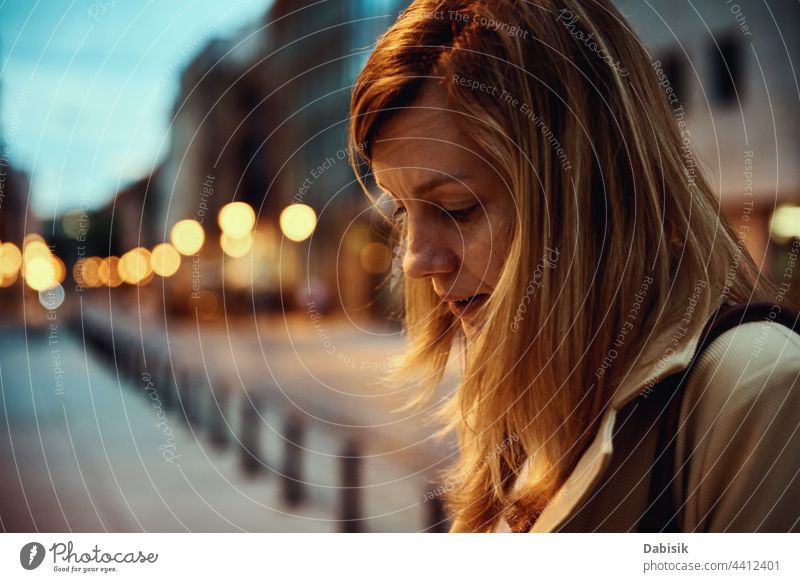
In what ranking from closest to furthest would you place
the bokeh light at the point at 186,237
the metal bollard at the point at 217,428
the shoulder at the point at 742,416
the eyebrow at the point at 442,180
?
the shoulder at the point at 742,416 → the eyebrow at the point at 442,180 → the bokeh light at the point at 186,237 → the metal bollard at the point at 217,428

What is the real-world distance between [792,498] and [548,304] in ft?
1.18

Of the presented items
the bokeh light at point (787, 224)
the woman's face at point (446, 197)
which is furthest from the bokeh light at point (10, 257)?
the bokeh light at point (787, 224)

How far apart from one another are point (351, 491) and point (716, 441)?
2.03 meters

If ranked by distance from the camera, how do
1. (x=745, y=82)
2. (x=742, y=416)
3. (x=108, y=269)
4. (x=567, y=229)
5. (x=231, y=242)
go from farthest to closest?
(x=745, y=82) < (x=108, y=269) < (x=231, y=242) < (x=567, y=229) < (x=742, y=416)

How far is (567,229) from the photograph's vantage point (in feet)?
2.70

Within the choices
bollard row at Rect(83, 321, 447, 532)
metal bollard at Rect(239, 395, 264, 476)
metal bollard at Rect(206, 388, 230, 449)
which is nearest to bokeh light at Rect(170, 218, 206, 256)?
bollard row at Rect(83, 321, 447, 532)

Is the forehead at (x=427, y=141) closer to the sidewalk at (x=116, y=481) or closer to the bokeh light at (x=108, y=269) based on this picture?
the bokeh light at (x=108, y=269)

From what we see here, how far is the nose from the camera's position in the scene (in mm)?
881

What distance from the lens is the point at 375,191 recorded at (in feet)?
7.27

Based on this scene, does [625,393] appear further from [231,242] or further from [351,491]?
[351,491]

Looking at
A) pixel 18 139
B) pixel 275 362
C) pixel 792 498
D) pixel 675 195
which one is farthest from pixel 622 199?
pixel 275 362

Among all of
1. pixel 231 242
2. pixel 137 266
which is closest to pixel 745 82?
pixel 231 242

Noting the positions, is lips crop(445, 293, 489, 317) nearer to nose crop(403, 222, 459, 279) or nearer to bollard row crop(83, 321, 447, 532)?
nose crop(403, 222, 459, 279)

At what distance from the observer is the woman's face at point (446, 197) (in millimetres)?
832
